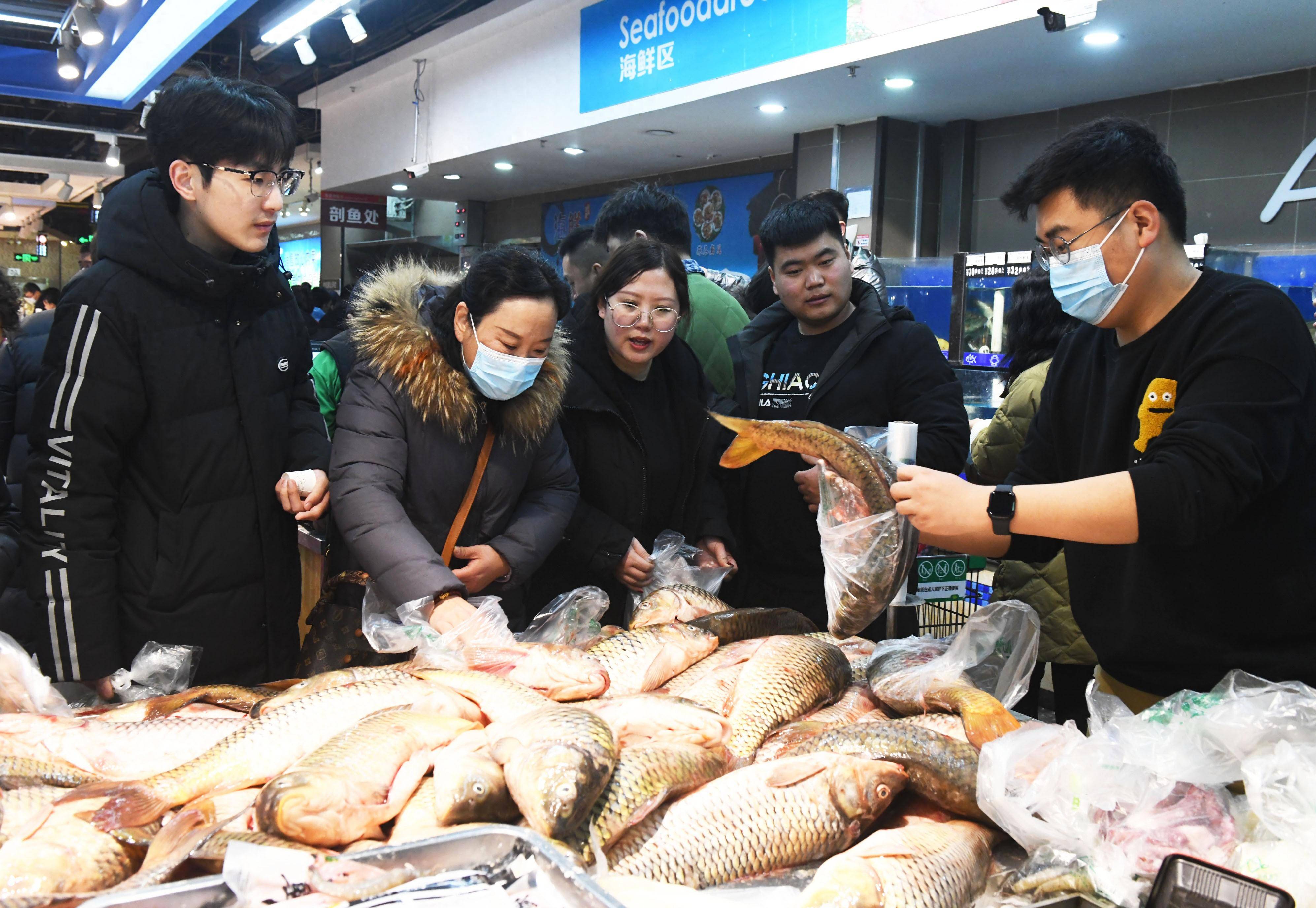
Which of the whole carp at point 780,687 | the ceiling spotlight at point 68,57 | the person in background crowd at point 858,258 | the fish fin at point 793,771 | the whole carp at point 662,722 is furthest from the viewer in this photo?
the ceiling spotlight at point 68,57

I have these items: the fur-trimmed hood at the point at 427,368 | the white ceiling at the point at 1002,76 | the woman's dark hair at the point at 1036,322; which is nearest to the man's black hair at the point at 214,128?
the fur-trimmed hood at the point at 427,368

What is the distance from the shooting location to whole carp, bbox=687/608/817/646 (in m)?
2.20

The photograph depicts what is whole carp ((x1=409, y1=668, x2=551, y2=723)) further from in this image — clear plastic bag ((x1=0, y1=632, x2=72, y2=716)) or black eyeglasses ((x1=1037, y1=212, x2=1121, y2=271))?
black eyeglasses ((x1=1037, y1=212, x2=1121, y2=271))

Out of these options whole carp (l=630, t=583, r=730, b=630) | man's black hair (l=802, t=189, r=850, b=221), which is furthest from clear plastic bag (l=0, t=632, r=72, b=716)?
man's black hair (l=802, t=189, r=850, b=221)

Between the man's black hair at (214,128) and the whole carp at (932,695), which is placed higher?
the man's black hair at (214,128)

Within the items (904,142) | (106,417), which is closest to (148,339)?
(106,417)

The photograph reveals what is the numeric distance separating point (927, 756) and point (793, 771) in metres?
0.22

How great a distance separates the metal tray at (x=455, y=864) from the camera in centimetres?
101

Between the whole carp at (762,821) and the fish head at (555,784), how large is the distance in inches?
4.7

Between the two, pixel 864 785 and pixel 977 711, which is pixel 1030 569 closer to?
pixel 977 711

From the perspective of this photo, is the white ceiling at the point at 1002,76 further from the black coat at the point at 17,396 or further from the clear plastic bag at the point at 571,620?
the black coat at the point at 17,396

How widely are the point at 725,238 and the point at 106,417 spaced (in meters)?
7.94

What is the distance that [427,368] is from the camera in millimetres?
2320

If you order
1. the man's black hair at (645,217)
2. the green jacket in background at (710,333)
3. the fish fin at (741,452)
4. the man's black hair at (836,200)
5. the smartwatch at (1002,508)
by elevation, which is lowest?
the smartwatch at (1002,508)
